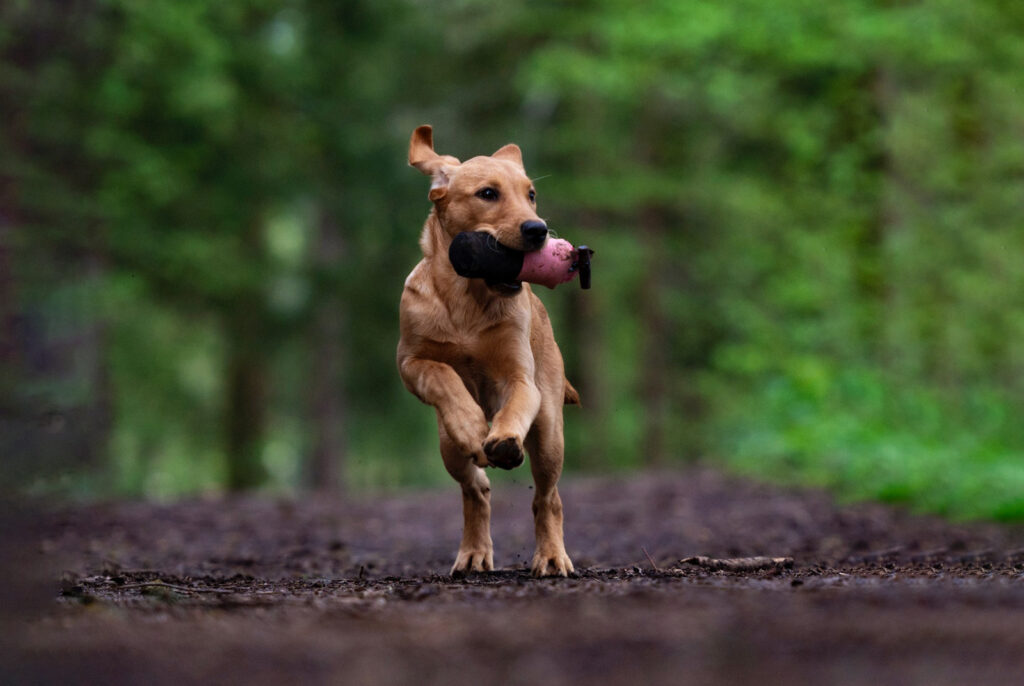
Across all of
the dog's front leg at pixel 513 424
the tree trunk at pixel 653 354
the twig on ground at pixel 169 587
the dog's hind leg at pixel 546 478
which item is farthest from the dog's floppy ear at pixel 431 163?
the tree trunk at pixel 653 354

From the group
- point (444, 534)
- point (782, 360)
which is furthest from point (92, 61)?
point (782, 360)

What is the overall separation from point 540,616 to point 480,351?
80.4 inches

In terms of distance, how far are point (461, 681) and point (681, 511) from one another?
8.26 meters

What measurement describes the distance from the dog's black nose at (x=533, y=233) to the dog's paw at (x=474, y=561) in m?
1.67

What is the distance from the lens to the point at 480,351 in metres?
5.92

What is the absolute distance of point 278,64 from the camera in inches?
782

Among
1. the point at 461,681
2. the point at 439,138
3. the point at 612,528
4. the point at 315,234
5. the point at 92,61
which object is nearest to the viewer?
the point at 461,681

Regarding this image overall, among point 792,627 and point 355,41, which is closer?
point 792,627

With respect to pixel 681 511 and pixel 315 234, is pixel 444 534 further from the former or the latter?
pixel 315 234

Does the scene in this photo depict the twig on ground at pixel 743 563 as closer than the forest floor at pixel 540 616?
No

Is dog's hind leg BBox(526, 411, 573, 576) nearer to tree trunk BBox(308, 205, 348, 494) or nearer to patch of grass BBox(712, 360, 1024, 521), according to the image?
patch of grass BBox(712, 360, 1024, 521)

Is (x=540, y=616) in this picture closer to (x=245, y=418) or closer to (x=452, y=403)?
(x=452, y=403)

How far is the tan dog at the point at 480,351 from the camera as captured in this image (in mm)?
5695

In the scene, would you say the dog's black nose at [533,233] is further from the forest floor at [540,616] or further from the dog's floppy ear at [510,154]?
the forest floor at [540,616]
